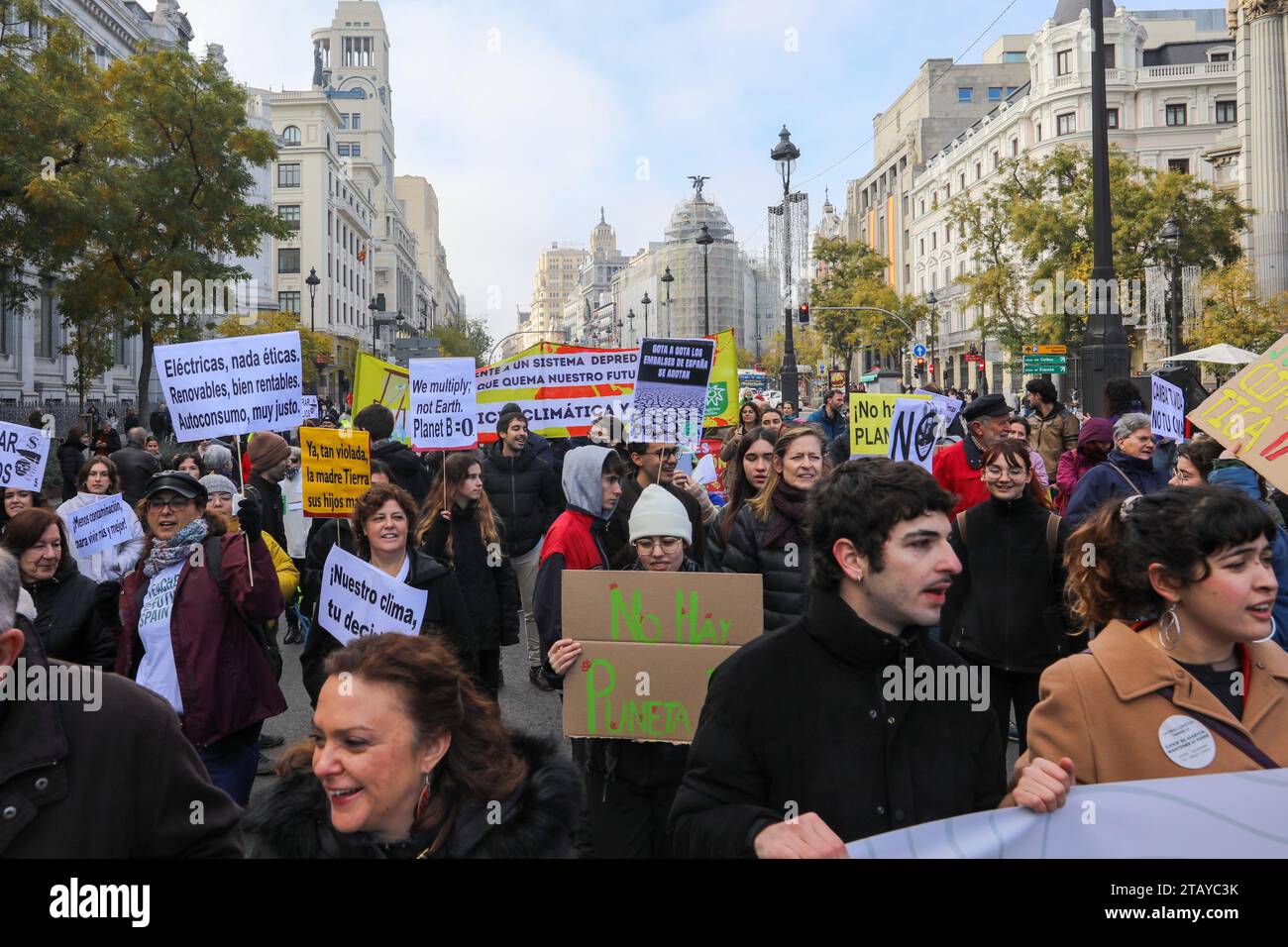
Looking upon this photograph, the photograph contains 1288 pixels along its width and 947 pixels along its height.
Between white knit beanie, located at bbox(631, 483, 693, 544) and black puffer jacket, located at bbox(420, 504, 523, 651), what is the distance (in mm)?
2218

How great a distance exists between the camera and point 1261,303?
3841cm

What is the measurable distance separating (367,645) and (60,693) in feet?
2.21

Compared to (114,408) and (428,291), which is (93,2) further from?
(428,291)

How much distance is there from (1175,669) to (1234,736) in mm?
190

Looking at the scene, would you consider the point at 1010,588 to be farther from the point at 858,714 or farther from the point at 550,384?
the point at 550,384

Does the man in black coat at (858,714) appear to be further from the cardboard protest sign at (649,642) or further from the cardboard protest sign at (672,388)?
the cardboard protest sign at (672,388)

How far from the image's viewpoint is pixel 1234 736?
2.65 meters

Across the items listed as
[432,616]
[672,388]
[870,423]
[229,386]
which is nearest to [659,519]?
[432,616]

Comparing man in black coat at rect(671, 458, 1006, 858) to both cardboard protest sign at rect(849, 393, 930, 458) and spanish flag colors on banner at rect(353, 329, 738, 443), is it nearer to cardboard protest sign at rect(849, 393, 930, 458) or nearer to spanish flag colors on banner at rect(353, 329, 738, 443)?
cardboard protest sign at rect(849, 393, 930, 458)

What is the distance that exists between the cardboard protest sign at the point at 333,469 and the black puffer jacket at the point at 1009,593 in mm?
3706

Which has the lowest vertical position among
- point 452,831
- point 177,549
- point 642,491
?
point 452,831

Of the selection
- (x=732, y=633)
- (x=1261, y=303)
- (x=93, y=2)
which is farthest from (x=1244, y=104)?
(x=732, y=633)

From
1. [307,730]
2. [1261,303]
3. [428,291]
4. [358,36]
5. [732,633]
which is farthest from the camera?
[428,291]

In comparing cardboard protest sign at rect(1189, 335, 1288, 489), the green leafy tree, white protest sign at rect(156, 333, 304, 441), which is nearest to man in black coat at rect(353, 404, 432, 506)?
white protest sign at rect(156, 333, 304, 441)
